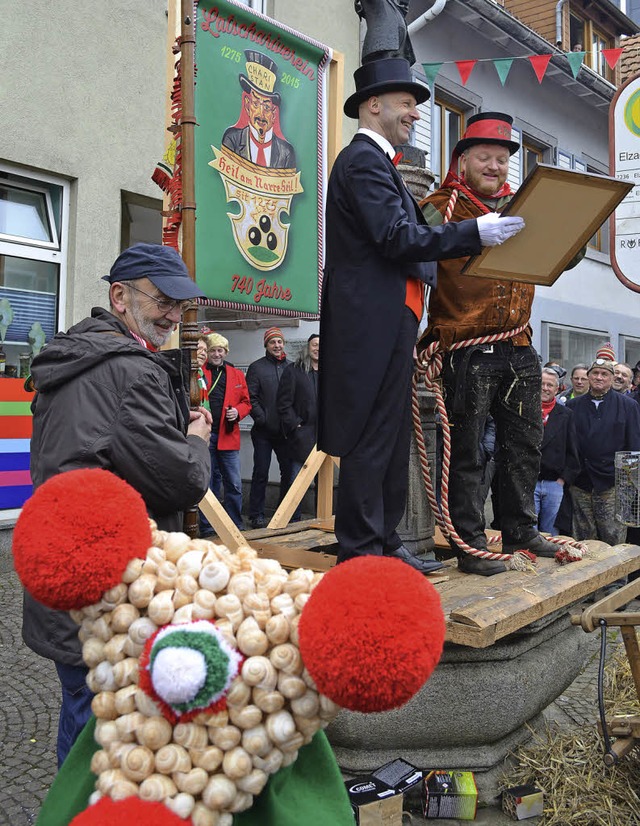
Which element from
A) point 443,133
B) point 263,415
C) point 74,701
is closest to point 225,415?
point 263,415

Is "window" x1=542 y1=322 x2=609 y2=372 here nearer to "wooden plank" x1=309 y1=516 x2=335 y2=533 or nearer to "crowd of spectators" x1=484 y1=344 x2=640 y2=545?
"crowd of spectators" x1=484 y1=344 x2=640 y2=545

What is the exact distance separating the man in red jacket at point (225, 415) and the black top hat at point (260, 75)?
8.67 ft

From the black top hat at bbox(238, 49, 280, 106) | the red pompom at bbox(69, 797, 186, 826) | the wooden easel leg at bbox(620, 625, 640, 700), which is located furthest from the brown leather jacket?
the red pompom at bbox(69, 797, 186, 826)

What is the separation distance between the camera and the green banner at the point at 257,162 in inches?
167

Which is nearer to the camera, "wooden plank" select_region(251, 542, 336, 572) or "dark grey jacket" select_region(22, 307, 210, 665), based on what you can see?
"dark grey jacket" select_region(22, 307, 210, 665)

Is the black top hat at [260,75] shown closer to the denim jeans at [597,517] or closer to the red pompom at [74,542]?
the red pompom at [74,542]

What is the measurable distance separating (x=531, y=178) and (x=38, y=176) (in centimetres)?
524

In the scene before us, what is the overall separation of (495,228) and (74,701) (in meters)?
1.89

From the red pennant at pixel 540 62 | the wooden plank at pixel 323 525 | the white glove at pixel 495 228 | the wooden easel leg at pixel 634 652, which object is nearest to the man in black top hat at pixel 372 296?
the white glove at pixel 495 228

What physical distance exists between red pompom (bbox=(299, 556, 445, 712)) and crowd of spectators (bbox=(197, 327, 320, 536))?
19.8ft

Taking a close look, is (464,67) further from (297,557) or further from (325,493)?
(297,557)

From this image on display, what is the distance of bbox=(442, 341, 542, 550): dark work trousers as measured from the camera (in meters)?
3.46

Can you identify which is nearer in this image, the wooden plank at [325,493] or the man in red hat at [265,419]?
the wooden plank at [325,493]

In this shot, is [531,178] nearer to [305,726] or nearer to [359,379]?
[359,379]
